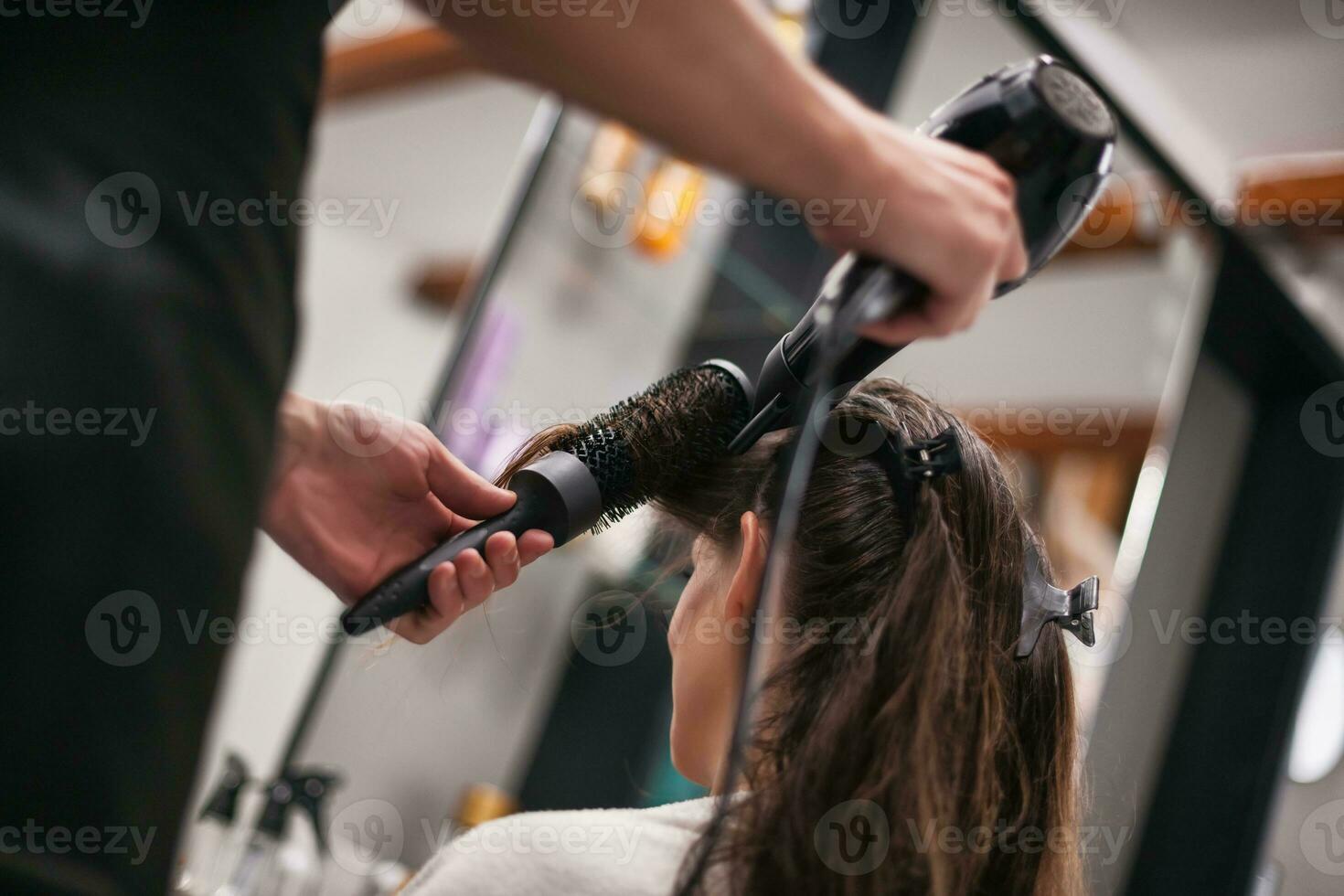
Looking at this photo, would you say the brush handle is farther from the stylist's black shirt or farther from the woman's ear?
the stylist's black shirt

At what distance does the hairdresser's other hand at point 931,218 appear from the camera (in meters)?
0.47

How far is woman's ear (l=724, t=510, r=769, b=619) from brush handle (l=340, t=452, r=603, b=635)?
203mm

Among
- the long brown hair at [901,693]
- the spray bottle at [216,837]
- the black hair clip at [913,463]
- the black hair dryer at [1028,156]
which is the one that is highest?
the black hair dryer at [1028,156]

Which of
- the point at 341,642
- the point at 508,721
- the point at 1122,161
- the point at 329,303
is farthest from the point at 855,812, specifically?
the point at 329,303

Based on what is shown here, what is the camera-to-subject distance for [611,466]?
790 mm

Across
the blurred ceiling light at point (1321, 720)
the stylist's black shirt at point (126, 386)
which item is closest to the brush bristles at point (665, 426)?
the stylist's black shirt at point (126, 386)

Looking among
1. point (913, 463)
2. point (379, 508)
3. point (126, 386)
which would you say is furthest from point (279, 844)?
point (126, 386)

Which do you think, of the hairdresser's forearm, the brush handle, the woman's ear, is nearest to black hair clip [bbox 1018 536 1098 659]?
the woman's ear

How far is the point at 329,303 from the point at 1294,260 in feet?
8.64

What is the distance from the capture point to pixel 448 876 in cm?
74

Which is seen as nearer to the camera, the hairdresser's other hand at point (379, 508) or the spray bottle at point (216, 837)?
the hairdresser's other hand at point (379, 508)

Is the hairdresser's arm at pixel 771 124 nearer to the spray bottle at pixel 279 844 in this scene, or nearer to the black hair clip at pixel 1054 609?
the black hair clip at pixel 1054 609

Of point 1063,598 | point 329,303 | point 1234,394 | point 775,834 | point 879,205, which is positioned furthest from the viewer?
point 329,303

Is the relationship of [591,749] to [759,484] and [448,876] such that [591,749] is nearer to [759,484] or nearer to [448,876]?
[759,484]
